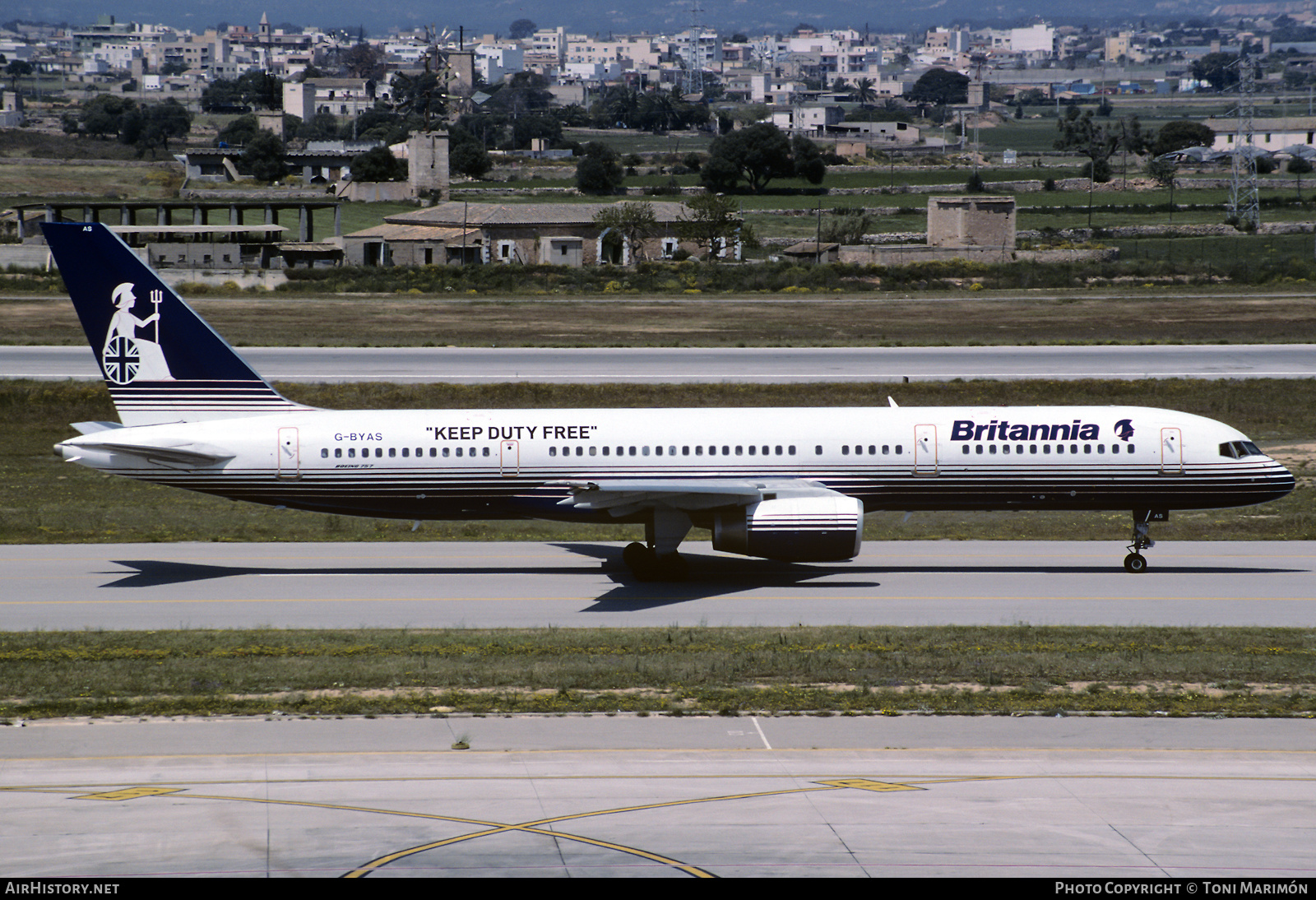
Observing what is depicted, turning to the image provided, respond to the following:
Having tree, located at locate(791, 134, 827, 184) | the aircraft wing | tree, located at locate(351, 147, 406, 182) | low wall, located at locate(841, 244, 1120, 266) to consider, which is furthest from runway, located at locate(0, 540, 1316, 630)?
tree, located at locate(791, 134, 827, 184)

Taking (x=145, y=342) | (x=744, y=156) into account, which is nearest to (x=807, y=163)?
(x=744, y=156)

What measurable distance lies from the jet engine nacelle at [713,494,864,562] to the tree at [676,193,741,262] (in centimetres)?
8547

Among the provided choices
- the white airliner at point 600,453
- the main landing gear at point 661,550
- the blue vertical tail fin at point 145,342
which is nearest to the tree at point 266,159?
the blue vertical tail fin at point 145,342

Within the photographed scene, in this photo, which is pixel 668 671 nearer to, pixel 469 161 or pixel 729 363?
pixel 729 363

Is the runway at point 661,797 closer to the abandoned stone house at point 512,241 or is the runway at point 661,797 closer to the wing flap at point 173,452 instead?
the wing flap at point 173,452

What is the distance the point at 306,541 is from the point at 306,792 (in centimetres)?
2096

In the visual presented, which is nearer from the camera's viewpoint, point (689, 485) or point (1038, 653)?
point (1038, 653)

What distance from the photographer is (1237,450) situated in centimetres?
3269

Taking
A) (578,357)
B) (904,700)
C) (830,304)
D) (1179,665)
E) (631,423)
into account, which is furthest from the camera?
(830,304)

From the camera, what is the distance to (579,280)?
94.7 m

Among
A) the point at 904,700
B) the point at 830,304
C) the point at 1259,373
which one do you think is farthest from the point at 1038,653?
the point at 830,304

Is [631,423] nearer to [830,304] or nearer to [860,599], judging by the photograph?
[860,599]

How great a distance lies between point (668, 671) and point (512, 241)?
95.4m

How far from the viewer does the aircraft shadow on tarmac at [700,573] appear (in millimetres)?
31625
